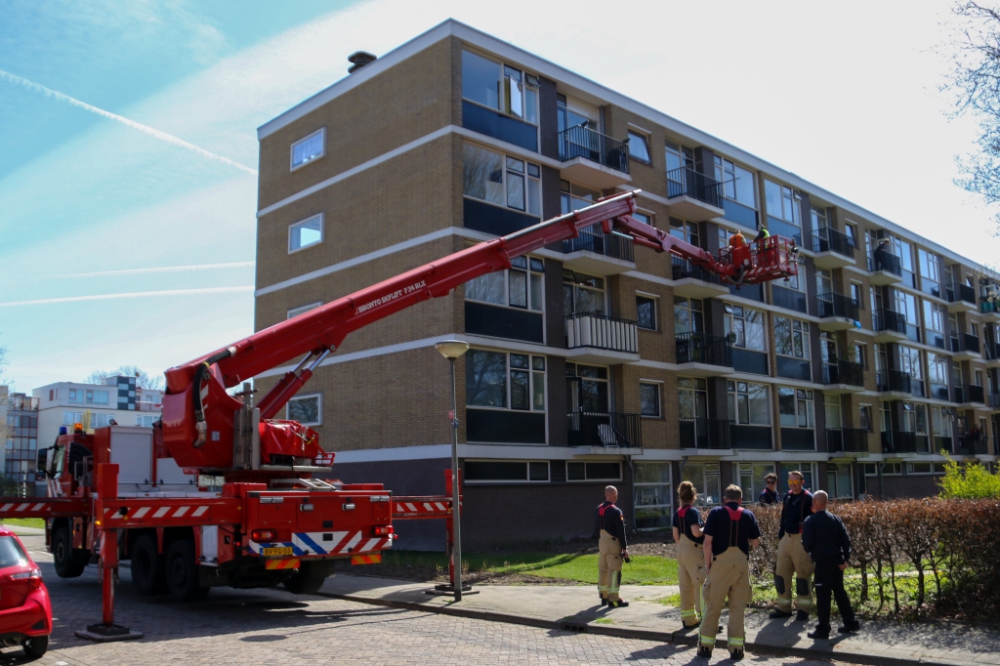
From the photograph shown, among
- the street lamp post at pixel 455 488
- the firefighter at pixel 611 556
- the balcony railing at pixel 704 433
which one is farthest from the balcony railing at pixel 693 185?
the firefighter at pixel 611 556

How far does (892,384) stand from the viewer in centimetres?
4103

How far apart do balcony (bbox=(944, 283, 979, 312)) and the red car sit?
51.0m

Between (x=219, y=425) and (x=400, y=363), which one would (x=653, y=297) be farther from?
(x=219, y=425)

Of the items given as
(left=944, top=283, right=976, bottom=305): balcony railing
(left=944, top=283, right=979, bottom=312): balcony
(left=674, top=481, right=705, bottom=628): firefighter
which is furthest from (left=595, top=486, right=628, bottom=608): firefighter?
(left=944, top=283, right=976, bottom=305): balcony railing

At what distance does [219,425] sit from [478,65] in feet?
48.1

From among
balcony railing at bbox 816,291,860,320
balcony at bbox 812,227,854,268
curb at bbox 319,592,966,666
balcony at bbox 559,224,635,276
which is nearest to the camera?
curb at bbox 319,592,966,666

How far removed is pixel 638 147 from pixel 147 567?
20.9m

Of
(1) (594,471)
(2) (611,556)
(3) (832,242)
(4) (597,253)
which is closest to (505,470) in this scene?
(1) (594,471)

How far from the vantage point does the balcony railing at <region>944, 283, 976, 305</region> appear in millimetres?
50250

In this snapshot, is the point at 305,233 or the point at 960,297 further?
the point at 960,297

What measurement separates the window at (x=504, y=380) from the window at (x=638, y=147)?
8760 millimetres

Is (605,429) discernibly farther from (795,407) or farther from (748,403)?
(795,407)

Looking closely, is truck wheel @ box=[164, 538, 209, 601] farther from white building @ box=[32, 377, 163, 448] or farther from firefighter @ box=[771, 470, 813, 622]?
white building @ box=[32, 377, 163, 448]

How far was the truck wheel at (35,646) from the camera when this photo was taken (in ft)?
28.4
